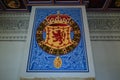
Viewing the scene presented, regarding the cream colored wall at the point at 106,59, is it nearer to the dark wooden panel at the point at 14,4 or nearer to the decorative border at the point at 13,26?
the decorative border at the point at 13,26

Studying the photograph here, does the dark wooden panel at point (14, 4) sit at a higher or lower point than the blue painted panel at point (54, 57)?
higher

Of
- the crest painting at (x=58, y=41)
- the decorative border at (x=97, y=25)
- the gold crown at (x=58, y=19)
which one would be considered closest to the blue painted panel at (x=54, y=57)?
the crest painting at (x=58, y=41)

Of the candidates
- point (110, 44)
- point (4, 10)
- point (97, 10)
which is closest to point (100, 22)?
point (97, 10)

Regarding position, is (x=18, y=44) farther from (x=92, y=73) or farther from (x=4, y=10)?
(x=92, y=73)

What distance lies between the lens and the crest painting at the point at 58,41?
2840 mm

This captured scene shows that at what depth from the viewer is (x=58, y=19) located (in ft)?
11.2

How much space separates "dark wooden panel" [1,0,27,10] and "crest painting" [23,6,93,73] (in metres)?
0.36

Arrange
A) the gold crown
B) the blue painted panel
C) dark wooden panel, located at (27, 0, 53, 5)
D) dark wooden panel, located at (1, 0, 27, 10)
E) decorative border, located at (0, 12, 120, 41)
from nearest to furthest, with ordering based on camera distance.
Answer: the blue painted panel, the gold crown, dark wooden panel, located at (27, 0, 53, 5), dark wooden panel, located at (1, 0, 27, 10), decorative border, located at (0, 12, 120, 41)

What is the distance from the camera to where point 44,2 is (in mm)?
3619

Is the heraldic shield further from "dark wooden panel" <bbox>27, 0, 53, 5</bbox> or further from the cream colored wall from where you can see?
the cream colored wall

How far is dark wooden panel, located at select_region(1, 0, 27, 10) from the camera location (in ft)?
12.2

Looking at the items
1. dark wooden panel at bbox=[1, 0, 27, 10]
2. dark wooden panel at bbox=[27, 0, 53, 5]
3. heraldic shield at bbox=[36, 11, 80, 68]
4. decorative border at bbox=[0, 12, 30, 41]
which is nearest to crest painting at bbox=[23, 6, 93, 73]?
heraldic shield at bbox=[36, 11, 80, 68]

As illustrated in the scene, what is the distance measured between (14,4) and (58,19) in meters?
1.06

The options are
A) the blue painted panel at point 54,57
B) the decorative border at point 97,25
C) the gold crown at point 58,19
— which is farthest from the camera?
the decorative border at point 97,25
